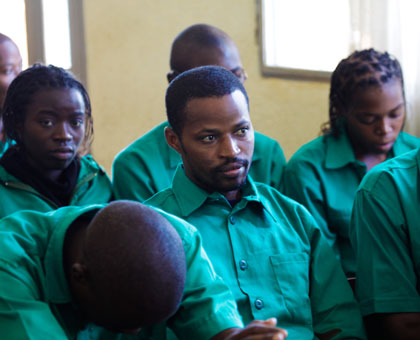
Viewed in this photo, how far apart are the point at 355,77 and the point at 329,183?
1.60ft

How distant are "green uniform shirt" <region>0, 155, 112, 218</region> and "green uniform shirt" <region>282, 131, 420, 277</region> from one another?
76 centimetres

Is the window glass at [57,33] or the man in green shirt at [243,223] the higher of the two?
the window glass at [57,33]

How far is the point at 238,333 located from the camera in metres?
1.40

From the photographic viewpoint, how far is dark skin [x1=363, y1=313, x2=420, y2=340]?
5.65ft

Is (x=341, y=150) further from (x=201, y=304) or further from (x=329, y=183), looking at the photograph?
(x=201, y=304)

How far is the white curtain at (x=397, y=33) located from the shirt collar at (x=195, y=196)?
2.14 metres

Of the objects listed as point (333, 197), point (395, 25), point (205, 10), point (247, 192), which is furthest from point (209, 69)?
point (395, 25)

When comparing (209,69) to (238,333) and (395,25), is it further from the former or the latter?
(395,25)

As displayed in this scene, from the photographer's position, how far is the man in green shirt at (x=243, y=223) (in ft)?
5.74

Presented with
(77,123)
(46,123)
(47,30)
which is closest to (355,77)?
(77,123)

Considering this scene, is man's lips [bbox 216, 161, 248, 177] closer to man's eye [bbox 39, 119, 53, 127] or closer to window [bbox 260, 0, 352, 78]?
man's eye [bbox 39, 119, 53, 127]

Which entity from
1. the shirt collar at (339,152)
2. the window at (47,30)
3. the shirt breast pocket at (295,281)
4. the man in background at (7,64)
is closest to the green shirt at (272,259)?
the shirt breast pocket at (295,281)

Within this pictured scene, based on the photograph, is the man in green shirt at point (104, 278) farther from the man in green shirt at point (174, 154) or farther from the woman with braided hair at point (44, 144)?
the man in green shirt at point (174, 154)

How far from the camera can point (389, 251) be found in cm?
180
